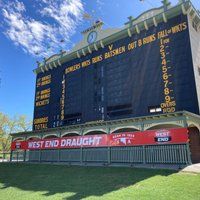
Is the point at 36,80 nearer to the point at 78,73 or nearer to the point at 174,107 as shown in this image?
the point at 78,73

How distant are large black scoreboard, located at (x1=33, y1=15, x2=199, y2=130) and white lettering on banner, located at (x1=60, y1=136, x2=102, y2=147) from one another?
4866mm

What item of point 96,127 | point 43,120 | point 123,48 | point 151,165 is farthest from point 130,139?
point 43,120

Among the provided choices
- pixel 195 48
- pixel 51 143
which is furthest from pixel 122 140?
pixel 195 48

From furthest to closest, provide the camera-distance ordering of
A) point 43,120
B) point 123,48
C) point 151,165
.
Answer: point 43,120
point 123,48
point 151,165

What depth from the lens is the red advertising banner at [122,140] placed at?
17.5 m

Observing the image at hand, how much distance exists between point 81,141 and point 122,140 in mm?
5448

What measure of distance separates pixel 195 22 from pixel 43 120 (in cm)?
2730

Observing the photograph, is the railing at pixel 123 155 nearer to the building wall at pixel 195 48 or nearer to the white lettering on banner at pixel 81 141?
the white lettering on banner at pixel 81 141

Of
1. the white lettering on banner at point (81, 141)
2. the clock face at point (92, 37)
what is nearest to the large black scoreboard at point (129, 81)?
the clock face at point (92, 37)

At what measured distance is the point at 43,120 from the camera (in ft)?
121

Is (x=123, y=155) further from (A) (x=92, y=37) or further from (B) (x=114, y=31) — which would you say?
(A) (x=92, y=37)

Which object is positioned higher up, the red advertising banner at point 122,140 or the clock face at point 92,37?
the clock face at point 92,37

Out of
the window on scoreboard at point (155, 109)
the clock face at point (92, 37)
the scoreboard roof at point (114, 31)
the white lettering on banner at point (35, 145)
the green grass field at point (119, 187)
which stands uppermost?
the clock face at point (92, 37)

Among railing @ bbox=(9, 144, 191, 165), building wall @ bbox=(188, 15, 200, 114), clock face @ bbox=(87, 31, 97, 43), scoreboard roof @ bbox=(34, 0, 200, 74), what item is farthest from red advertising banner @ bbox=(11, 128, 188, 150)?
clock face @ bbox=(87, 31, 97, 43)
